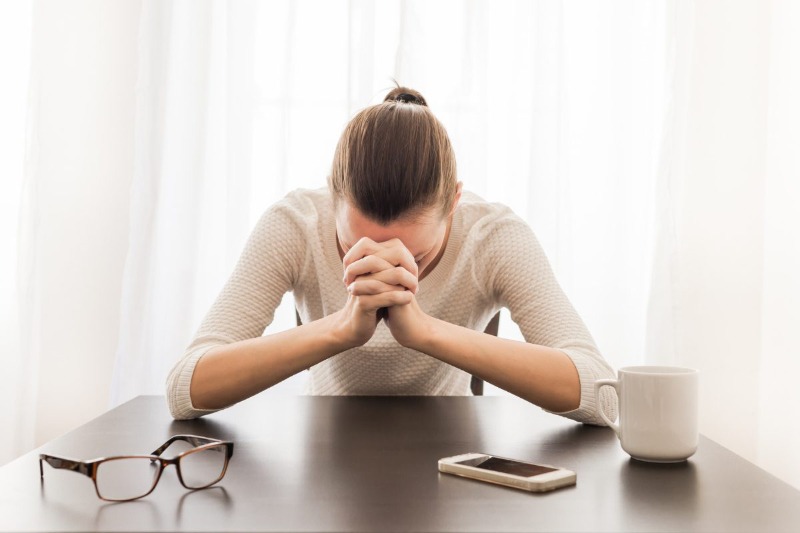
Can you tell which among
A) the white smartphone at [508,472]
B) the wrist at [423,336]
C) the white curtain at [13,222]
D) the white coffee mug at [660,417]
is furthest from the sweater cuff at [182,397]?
the white curtain at [13,222]

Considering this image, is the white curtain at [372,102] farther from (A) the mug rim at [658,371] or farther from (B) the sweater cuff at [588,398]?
(A) the mug rim at [658,371]

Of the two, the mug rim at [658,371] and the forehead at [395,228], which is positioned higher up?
the forehead at [395,228]

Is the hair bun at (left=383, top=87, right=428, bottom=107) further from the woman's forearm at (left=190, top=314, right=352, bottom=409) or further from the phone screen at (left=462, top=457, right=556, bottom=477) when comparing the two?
the phone screen at (left=462, top=457, right=556, bottom=477)

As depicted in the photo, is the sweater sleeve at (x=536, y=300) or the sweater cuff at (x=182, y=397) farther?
the sweater sleeve at (x=536, y=300)

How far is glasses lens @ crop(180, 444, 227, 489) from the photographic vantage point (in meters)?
0.73

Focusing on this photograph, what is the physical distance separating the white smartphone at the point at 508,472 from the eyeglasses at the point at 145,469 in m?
0.22

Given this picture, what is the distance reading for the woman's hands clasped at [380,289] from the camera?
105cm

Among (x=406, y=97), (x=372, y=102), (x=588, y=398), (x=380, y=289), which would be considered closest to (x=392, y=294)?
(x=380, y=289)

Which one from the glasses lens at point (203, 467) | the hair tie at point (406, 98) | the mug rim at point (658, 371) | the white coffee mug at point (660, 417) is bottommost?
the glasses lens at point (203, 467)

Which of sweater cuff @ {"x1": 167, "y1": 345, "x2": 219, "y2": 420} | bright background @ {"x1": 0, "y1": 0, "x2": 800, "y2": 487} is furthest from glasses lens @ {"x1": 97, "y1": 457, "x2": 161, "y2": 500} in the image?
bright background @ {"x1": 0, "y1": 0, "x2": 800, "y2": 487}

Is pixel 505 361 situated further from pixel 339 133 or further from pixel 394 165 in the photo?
pixel 339 133

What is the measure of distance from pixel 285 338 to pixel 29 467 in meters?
0.42

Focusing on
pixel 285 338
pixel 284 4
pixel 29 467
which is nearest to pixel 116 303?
pixel 284 4

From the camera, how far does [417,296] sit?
1.45m
